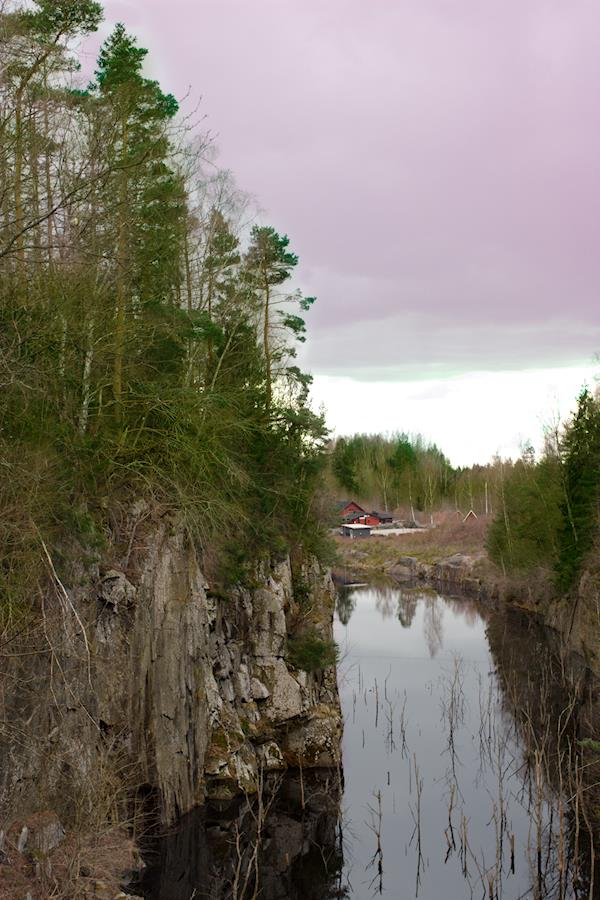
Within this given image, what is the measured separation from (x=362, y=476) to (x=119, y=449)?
10620 cm

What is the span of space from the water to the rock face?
141 cm

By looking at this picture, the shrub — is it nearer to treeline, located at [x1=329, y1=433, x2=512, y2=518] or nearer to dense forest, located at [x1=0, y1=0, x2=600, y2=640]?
dense forest, located at [x1=0, y1=0, x2=600, y2=640]

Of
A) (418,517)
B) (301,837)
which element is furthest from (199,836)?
(418,517)

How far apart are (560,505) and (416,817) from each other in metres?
26.1

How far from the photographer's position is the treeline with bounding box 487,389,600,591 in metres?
42.4

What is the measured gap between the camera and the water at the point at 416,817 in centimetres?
1970

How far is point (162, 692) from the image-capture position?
74.1 feet

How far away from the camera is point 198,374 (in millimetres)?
30188

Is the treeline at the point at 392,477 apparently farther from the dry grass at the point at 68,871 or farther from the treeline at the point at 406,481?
the dry grass at the point at 68,871

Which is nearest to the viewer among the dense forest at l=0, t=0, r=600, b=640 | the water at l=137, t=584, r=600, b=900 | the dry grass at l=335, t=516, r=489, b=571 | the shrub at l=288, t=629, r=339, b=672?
the dense forest at l=0, t=0, r=600, b=640

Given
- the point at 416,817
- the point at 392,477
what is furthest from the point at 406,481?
the point at 416,817

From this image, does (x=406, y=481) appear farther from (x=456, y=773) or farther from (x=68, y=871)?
(x=68, y=871)

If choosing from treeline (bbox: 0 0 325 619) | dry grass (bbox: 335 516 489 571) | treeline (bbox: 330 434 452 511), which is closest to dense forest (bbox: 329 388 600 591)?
treeline (bbox: 0 0 325 619)

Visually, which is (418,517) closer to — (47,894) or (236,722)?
(236,722)
